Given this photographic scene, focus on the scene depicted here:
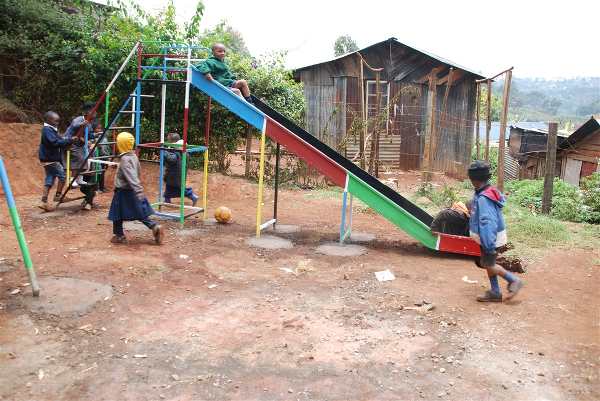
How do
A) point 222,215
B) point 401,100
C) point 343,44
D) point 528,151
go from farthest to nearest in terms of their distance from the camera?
point 343,44
point 528,151
point 401,100
point 222,215

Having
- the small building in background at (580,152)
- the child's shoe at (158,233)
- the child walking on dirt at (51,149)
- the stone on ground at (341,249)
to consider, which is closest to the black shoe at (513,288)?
the stone on ground at (341,249)

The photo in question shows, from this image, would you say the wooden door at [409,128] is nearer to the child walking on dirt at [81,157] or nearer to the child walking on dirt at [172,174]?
the child walking on dirt at [172,174]

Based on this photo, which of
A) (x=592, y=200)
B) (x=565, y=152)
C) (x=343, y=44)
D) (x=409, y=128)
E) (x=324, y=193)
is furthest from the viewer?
(x=343, y=44)

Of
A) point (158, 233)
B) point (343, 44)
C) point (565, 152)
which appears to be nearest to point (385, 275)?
point (158, 233)

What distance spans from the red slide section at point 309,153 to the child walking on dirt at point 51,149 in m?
3.38

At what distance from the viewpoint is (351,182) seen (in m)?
6.80

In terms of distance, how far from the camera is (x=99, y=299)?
4.82 m

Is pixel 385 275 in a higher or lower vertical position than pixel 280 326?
higher

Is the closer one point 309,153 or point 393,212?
point 393,212

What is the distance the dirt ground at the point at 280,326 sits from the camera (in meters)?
3.53

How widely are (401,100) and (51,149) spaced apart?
11.0m

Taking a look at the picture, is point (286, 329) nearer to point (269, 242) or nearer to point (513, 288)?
point (513, 288)

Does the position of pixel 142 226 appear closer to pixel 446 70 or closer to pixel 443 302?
pixel 443 302

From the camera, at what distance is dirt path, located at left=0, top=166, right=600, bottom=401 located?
352 cm
